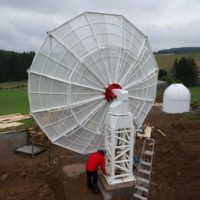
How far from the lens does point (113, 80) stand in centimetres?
1335

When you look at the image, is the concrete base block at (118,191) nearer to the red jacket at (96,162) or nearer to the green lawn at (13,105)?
the red jacket at (96,162)

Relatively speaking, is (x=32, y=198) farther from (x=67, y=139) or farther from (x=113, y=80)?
(x=113, y=80)

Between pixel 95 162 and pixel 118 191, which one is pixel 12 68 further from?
pixel 118 191

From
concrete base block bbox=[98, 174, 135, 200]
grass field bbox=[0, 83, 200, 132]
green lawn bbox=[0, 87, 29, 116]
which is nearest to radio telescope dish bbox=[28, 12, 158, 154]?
concrete base block bbox=[98, 174, 135, 200]

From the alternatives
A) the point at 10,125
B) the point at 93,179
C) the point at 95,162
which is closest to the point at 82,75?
the point at 95,162

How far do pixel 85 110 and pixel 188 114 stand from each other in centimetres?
2310

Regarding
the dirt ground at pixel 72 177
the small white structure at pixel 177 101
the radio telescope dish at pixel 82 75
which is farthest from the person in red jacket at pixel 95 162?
the small white structure at pixel 177 101

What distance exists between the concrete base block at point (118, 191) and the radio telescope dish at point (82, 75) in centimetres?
192

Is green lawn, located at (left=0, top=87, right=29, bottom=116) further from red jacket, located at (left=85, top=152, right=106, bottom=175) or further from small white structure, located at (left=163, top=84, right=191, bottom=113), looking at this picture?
red jacket, located at (left=85, top=152, right=106, bottom=175)

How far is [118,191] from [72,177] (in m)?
3.38

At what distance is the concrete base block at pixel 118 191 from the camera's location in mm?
13320

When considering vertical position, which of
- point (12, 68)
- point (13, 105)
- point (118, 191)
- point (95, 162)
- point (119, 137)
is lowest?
point (118, 191)

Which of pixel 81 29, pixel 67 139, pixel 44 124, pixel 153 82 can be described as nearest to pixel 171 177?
pixel 153 82

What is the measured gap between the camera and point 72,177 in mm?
15969
